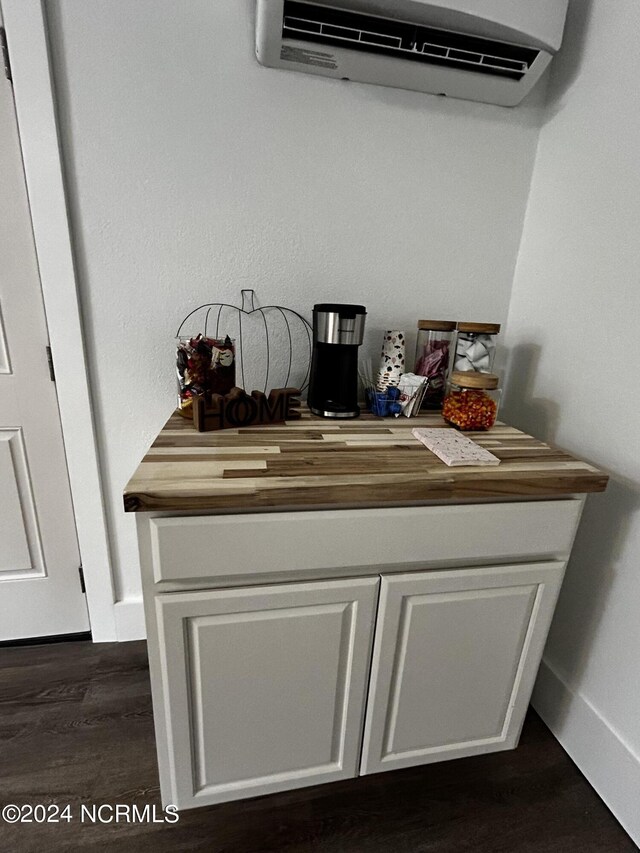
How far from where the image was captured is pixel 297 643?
2.71 feet

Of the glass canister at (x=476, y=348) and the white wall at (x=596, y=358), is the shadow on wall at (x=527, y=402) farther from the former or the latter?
the glass canister at (x=476, y=348)

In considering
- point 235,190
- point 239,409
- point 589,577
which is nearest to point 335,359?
point 239,409

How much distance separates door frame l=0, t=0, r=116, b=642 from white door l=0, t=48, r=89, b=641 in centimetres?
5

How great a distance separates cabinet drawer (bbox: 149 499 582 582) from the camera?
0.72 metres

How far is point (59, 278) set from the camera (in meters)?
1.10

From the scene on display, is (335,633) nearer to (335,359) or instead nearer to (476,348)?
(335,359)

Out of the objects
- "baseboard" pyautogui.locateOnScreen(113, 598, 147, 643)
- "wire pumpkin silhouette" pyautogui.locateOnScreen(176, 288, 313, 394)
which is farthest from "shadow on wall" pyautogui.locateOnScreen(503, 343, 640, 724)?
"baseboard" pyautogui.locateOnScreen(113, 598, 147, 643)

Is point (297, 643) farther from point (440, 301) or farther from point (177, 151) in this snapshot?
point (177, 151)

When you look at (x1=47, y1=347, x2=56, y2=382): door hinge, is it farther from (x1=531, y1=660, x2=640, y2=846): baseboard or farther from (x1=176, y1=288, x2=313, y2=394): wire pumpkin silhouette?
(x1=531, y1=660, x2=640, y2=846): baseboard

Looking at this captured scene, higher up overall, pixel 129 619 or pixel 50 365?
pixel 50 365

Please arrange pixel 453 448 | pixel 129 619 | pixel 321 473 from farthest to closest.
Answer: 1. pixel 129 619
2. pixel 453 448
3. pixel 321 473

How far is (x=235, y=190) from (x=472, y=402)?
0.86 metres

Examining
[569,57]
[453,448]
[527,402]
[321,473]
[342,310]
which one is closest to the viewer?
[321,473]

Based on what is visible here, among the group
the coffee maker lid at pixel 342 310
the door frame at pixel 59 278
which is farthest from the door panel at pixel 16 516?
the coffee maker lid at pixel 342 310
